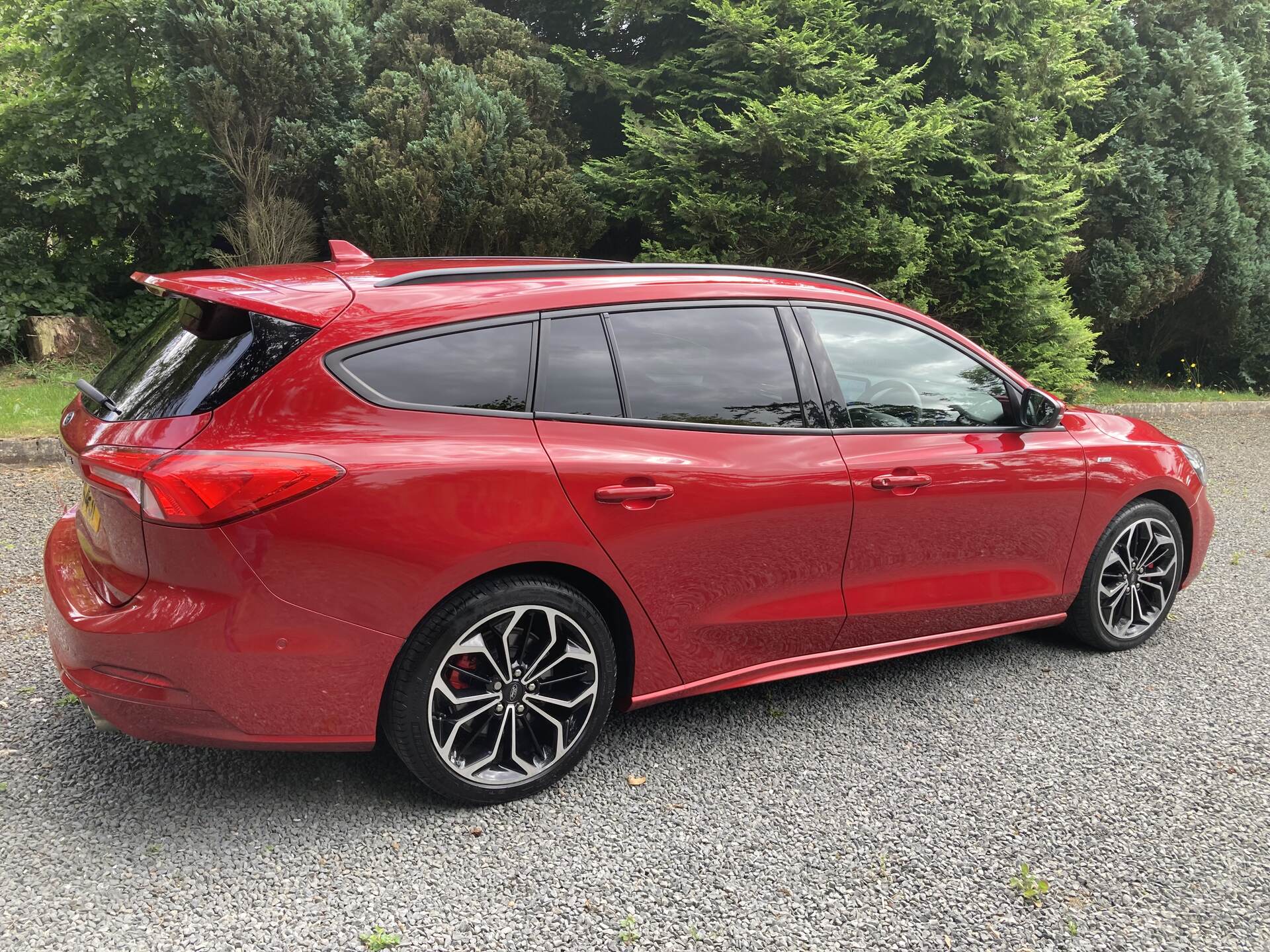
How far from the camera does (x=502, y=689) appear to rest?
273 cm

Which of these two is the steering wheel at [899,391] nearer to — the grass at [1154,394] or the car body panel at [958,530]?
the car body panel at [958,530]

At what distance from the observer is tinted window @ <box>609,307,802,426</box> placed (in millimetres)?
2980

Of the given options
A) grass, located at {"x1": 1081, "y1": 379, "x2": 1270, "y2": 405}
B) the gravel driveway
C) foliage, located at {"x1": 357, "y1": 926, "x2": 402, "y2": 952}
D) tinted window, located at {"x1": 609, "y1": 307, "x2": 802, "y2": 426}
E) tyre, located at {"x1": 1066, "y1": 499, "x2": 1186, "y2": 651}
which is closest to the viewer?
foliage, located at {"x1": 357, "y1": 926, "x2": 402, "y2": 952}

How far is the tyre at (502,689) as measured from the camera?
2592 millimetres

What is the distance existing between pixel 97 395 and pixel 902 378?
2755mm

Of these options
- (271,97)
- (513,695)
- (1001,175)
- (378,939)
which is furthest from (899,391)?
(271,97)

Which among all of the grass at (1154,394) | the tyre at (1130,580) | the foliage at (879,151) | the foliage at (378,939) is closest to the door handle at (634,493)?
the foliage at (378,939)

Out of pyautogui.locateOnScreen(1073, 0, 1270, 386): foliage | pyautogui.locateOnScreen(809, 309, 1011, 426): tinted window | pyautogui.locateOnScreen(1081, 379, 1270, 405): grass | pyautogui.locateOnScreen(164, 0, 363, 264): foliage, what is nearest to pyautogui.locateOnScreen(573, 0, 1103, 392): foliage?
pyautogui.locateOnScreen(1081, 379, 1270, 405): grass

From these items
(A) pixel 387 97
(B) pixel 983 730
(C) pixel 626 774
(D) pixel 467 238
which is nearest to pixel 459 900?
(C) pixel 626 774

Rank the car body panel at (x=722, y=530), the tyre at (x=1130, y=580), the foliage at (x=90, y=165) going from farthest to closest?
the foliage at (x=90, y=165)
the tyre at (x=1130, y=580)
the car body panel at (x=722, y=530)

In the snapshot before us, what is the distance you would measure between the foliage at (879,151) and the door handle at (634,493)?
7.00 meters

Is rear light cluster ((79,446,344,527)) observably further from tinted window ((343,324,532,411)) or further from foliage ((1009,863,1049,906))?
foliage ((1009,863,1049,906))

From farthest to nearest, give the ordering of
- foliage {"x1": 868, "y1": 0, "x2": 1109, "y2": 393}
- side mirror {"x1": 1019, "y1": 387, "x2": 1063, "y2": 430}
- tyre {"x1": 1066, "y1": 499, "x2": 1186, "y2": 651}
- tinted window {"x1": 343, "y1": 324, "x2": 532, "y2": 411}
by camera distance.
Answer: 1. foliage {"x1": 868, "y1": 0, "x2": 1109, "y2": 393}
2. tyre {"x1": 1066, "y1": 499, "x2": 1186, "y2": 651}
3. side mirror {"x1": 1019, "y1": 387, "x2": 1063, "y2": 430}
4. tinted window {"x1": 343, "y1": 324, "x2": 532, "y2": 411}

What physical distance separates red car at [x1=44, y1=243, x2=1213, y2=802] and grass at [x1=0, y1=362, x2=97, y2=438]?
5.35 metres
